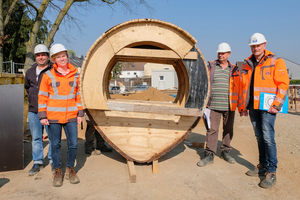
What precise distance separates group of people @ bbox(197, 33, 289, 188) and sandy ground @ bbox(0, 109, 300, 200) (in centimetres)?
22

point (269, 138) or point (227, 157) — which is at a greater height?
point (269, 138)

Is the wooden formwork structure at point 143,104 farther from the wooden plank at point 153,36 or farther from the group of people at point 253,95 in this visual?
the group of people at point 253,95

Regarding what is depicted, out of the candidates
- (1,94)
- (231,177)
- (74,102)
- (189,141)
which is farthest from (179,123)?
(1,94)

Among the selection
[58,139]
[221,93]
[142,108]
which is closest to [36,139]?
[58,139]

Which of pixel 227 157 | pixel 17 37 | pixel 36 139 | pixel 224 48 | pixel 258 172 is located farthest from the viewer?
pixel 17 37

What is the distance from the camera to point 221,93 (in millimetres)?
3979

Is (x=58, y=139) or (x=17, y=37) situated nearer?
(x=58, y=139)

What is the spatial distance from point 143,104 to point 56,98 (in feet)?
4.01

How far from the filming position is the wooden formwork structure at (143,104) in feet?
11.0

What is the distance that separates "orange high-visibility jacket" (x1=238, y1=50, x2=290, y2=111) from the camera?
316cm

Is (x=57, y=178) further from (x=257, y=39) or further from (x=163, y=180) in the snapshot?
(x=257, y=39)

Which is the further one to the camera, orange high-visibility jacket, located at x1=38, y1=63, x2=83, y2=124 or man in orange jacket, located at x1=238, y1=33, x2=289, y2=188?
man in orange jacket, located at x1=238, y1=33, x2=289, y2=188

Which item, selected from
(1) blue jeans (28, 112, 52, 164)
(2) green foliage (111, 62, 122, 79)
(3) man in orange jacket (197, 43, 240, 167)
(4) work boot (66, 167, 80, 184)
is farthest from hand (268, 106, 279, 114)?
(2) green foliage (111, 62, 122, 79)

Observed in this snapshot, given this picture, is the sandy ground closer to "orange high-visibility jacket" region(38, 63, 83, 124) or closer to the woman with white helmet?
the woman with white helmet
